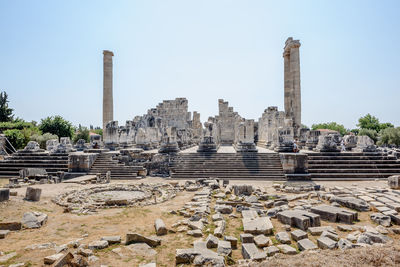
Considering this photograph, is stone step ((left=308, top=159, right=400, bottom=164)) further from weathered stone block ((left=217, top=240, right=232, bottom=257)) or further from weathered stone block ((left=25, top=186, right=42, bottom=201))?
weathered stone block ((left=25, top=186, right=42, bottom=201))

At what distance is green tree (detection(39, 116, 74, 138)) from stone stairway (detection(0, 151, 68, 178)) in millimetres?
16064

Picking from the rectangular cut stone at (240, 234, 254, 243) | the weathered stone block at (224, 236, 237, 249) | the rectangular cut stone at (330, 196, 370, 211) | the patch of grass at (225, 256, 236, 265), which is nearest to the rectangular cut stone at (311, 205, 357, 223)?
the rectangular cut stone at (330, 196, 370, 211)

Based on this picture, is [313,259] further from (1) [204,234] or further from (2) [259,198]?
(2) [259,198]

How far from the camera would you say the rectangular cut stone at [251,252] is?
12.0 feet

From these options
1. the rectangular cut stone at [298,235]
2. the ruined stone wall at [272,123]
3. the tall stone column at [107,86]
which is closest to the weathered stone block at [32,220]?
the rectangular cut stone at [298,235]

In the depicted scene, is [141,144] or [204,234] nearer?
[204,234]

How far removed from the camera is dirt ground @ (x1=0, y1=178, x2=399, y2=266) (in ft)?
12.1

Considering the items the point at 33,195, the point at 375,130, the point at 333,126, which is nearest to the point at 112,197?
the point at 33,195

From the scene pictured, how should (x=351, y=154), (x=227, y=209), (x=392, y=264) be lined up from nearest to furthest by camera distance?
(x=392, y=264) < (x=227, y=209) < (x=351, y=154)

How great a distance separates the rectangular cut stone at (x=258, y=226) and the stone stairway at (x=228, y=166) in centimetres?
610

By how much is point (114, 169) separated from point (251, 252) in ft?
33.7

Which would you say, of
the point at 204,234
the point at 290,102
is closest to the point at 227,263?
the point at 204,234

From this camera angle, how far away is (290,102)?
25.0m

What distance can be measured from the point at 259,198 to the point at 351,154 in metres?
7.64
